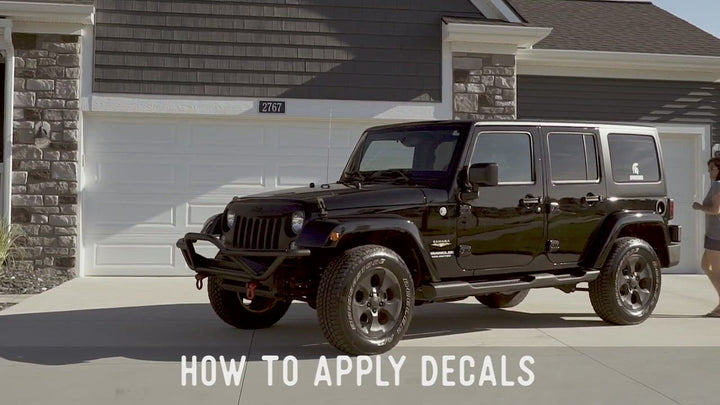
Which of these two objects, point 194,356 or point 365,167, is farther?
point 365,167

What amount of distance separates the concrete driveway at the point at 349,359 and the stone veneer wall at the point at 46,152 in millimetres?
2442

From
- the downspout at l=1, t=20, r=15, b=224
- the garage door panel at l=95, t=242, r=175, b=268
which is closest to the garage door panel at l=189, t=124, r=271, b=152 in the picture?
the garage door panel at l=95, t=242, r=175, b=268

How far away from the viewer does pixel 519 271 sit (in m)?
7.18

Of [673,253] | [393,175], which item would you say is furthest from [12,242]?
[673,253]

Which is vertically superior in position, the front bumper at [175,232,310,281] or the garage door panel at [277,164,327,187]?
the garage door panel at [277,164,327,187]

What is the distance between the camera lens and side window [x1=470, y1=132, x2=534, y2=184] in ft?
23.2

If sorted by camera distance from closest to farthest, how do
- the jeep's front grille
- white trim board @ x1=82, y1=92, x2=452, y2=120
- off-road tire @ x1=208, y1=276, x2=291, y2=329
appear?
the jeep's front grille, off-road tire @ x1=208, y1=276, x2=291, y2=329, white trim board @ x1=82, y1=92, x2=452, y2=120

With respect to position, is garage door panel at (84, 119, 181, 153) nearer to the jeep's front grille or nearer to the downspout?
the downspout

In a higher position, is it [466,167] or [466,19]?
[466,19]

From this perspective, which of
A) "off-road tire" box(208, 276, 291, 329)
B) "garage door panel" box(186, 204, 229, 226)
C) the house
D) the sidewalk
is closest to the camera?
"off-road tire" box(208, 276, 291, 329)

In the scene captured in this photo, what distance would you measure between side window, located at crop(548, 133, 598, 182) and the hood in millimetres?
1629

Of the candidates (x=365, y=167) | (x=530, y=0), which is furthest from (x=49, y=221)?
(x=530, y=0)

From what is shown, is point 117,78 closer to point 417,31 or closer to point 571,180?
point 417,31

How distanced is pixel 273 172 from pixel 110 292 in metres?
3.11
